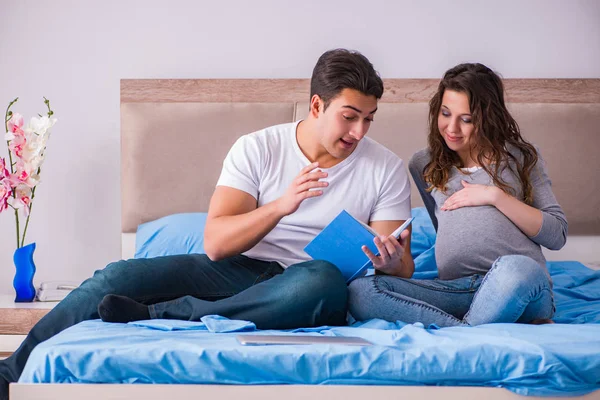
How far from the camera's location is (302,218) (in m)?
2.15

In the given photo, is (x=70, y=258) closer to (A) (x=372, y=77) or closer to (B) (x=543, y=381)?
(A) (x=372, y=77)

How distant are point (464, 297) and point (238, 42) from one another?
1.80 meters

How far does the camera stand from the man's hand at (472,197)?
2055 mm

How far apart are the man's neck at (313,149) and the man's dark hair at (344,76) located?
0.10m

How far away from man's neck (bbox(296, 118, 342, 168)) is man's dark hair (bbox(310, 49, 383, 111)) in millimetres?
99

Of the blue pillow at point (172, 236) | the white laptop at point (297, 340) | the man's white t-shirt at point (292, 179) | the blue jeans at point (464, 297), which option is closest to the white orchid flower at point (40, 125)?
the blue pillow at point (172, 236)

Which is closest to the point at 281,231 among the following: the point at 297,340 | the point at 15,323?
the point at 297,340

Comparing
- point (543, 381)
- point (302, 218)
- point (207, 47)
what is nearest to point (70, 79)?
point (207, 47)

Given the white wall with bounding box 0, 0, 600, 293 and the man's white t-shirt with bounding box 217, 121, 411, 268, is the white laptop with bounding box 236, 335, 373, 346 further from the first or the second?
the white wall with bounding box 0, 0, 600, 293

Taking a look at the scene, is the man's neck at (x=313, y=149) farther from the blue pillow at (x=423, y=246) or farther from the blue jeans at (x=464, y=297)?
the blue pillow at (x=423, y=246)

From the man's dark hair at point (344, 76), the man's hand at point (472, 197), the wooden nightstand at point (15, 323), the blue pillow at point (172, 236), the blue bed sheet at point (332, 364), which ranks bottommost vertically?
the wooden nightstand at point (15, 323)

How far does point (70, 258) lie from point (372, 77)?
184 cm

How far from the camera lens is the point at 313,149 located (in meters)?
2.23

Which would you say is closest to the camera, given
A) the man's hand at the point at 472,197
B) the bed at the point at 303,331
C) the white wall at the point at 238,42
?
the bed at the point at 303,331
